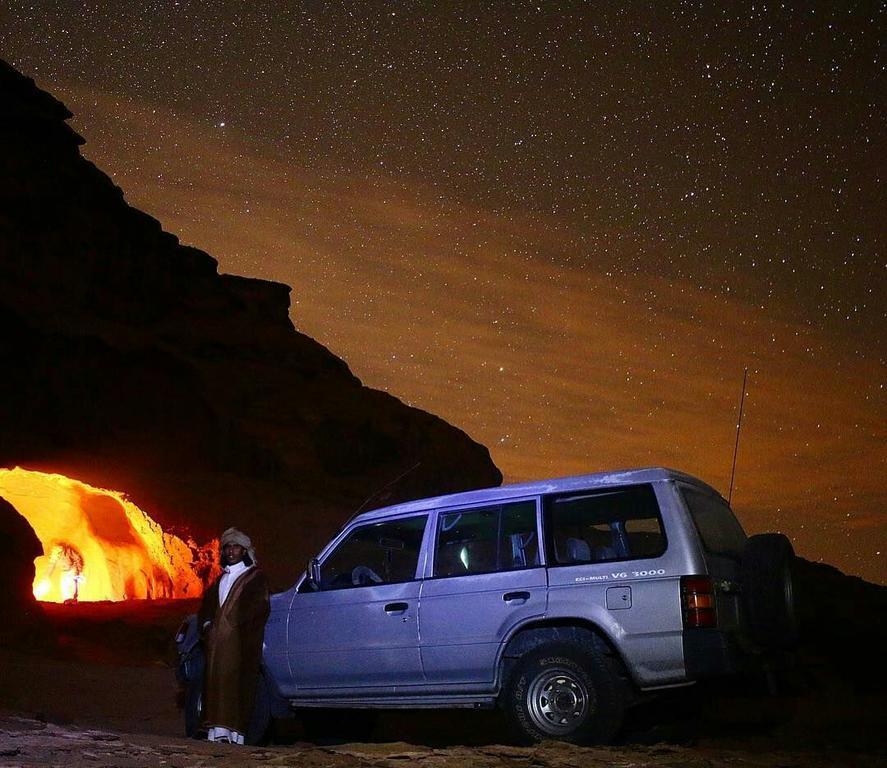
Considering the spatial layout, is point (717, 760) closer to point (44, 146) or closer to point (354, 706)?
point (354, 706)

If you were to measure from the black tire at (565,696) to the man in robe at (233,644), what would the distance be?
74.1 inches

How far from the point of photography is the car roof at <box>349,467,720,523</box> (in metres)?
6.88

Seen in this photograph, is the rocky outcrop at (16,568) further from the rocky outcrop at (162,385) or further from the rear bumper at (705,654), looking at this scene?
the rear bumper at (705,654)

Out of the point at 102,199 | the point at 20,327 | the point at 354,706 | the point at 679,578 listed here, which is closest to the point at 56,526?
the point at 20,327

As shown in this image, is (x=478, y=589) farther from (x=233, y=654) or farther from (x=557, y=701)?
(x=233, y=654)

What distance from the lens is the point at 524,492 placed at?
7316 millimetres

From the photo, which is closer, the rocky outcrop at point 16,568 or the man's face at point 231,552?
the man's face at point 231,552

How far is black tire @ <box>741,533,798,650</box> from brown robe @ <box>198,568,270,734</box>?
3407 mm

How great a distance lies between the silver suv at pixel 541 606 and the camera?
21.3 ft

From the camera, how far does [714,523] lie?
283 inches

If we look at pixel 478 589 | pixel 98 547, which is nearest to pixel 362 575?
pixel 478 589

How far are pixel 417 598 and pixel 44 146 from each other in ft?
103

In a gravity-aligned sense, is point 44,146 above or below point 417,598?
above

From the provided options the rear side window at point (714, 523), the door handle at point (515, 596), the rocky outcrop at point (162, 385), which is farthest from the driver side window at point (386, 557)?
the rocky outcrop at point (162, 385)
